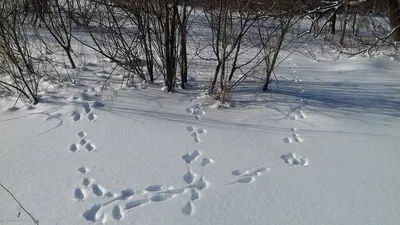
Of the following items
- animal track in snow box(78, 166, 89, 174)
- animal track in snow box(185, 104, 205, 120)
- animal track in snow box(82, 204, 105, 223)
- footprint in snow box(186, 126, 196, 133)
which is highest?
animal track in snow box(185, 104, 205, 120)

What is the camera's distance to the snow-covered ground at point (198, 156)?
2.44 meters

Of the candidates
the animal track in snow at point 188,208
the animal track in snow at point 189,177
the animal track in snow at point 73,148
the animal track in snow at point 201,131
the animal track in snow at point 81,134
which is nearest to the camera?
the animal track in snow at point 188,208

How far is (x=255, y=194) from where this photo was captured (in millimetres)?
2627

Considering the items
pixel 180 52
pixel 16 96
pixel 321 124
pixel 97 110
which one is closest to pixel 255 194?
pixel 321 124

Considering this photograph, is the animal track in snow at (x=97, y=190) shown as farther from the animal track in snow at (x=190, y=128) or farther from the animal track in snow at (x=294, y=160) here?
the animal track in snow at (x=294, y=160)

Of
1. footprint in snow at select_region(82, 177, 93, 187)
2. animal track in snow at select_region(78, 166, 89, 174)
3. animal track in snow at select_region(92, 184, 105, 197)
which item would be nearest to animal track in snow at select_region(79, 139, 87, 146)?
animal track in snow at select_region(78, 166, 89, 174)

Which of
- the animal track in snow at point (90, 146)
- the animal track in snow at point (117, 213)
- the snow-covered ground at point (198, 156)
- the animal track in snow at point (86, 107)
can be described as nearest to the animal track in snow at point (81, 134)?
the snow-covered ground at point (198, 156)

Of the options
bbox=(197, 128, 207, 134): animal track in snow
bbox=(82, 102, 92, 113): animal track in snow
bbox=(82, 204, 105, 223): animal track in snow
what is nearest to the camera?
bbox=(82, 204, 105, 223): animal track in snow

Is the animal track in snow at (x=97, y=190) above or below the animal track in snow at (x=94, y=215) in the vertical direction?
above

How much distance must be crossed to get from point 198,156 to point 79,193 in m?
1.13

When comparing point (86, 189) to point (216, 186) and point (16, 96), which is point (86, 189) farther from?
point (16, 96)

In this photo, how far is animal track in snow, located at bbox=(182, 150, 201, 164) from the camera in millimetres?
3075

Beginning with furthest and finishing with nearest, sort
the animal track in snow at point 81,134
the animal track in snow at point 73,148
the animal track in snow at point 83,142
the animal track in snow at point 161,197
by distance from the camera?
the animal track in snow at point 81,134, the animal track in snow at point 83,142, the animal track in snow at point 73,148, the animal track in snow at point 161,197

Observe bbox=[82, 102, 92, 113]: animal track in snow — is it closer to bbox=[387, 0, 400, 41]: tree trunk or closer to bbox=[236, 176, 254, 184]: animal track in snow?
bbox=[236, 176, 254, 184]: animal track in snow
